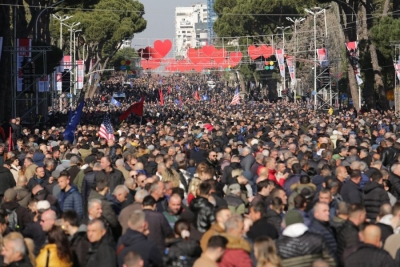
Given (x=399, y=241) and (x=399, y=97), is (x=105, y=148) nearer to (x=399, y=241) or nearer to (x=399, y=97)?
(x=399, y=241)

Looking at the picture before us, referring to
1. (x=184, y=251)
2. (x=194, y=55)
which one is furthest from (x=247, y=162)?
(x=194, y=55)

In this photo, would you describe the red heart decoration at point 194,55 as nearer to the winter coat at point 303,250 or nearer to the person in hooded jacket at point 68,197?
the person in hooded jacket at point 68,197

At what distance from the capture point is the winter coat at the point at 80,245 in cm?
992

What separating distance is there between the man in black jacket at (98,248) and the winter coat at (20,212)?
113 inches

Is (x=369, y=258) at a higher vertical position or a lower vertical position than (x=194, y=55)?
lower

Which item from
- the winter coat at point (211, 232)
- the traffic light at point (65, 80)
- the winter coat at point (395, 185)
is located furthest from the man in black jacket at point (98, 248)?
the traffic light at point (65, 80)

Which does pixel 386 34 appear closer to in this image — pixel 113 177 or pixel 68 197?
pixel 113 177

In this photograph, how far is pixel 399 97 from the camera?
4959 cm

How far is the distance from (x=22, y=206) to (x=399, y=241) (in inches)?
195

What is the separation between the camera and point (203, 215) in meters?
11.0

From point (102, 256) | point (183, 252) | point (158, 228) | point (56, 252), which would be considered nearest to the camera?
point (183, 252)

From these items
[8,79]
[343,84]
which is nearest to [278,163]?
[8,79]

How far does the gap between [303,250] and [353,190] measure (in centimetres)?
466

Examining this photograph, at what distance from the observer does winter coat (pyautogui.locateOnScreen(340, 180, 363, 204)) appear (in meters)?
13.5
